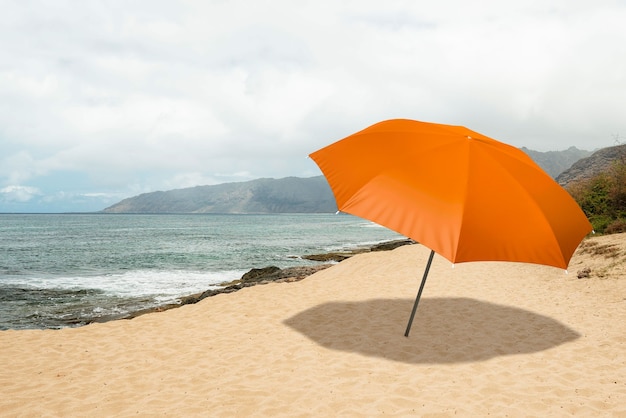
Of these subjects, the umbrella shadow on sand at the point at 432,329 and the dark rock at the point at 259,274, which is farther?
the dark rock at the point at 259,274

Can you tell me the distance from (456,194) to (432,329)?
3985 mm

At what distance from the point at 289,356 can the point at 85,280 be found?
76.8ft

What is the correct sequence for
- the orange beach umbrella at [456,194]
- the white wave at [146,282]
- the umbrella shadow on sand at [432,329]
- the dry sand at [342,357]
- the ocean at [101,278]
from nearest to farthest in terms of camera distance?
1. the dry sand at [342,357]
2. the orange beach umbrella at [456,194]
3. the umbrella shadow on sand at [432,329]
4. the ocean at [101,278]
5. the white wave at [146,282]

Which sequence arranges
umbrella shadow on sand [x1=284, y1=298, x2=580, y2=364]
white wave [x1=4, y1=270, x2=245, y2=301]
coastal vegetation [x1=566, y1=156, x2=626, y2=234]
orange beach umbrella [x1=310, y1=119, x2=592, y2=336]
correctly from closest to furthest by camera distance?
orange beach umbrella [x1=310, y1=119, x2=592, y2=336] < umbrella shadow on sand [x1=284, y1=298, x2=580, y2=364] < coastal vegetation [x1=566, y1=156, x2=626, y2=234] < white wave [x1=4, y1=270, x2=245, y2=301]

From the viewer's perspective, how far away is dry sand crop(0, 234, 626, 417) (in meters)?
5.61

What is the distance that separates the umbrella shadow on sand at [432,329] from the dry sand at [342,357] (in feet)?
0.13

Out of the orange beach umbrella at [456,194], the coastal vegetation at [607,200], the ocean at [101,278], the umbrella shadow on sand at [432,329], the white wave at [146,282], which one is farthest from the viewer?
the white wave at [146,282]

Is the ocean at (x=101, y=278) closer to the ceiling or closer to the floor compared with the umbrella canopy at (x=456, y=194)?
closer to the floor

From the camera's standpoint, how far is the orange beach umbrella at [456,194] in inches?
230

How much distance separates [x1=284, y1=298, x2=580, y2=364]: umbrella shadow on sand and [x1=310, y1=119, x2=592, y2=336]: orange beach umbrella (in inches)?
95.9

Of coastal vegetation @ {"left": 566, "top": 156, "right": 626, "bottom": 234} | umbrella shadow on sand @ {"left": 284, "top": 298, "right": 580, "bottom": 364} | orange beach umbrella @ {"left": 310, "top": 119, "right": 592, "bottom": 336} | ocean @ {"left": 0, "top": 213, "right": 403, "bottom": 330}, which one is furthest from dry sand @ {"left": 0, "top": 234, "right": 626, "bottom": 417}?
coastal vegetation @ {"left": 566, "top": 156, "right": 626, "bottom": 234}

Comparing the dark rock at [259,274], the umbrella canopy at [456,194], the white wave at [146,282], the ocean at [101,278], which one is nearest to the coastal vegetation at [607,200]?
the dark rock at [259,274]

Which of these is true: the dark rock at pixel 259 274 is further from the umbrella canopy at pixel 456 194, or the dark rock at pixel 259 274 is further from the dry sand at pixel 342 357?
the umbrella canopy at pixel 456 194

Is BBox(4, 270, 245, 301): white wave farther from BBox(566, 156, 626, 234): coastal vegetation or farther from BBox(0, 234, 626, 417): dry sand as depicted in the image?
BBox(566, 156, 626, 234): coastal vegetation
